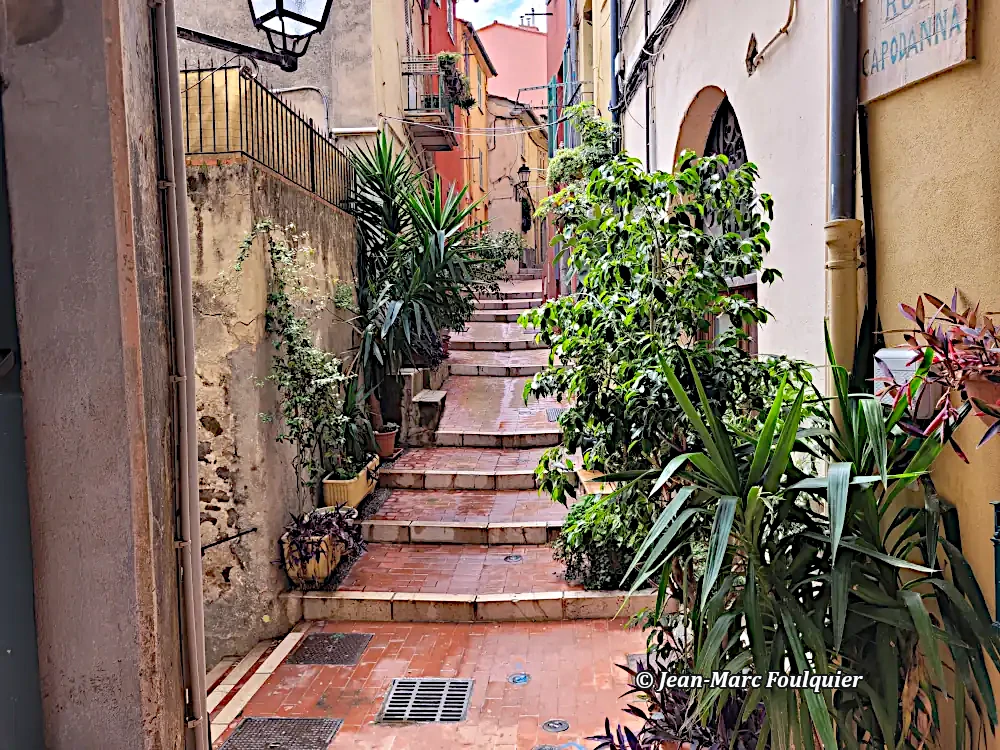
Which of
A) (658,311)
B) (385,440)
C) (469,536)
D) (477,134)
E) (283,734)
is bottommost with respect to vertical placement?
(283,734)

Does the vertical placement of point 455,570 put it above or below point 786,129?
below

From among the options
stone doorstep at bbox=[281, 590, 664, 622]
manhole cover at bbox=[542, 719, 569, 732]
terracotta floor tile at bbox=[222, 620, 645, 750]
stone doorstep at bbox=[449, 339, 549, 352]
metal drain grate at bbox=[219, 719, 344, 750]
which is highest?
stone doorstep at bbox=[449, 339, 549, 352]

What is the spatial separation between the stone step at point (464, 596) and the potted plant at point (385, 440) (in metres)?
2.39

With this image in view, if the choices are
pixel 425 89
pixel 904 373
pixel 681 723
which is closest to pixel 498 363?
pixel 425 89

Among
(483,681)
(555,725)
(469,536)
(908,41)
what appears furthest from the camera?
(469,536)

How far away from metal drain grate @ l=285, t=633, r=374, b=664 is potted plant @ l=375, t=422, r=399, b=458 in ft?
11.0

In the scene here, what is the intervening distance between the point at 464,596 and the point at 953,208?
461cm

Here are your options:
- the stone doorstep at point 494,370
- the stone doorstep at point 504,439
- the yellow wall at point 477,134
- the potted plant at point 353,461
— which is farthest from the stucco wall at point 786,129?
the yellow wall at point 477,134

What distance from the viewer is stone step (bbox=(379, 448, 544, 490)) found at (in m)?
8.53

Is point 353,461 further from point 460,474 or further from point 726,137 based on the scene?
point 726,137

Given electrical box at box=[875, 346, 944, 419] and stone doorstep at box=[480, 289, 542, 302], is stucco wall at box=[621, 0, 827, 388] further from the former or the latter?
stone doorstep at box=[480, 289, 542, 302]

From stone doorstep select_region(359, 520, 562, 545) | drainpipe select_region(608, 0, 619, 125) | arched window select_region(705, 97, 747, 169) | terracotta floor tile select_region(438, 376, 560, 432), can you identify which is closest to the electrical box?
arched window select_region(705, 97, 747, 169)

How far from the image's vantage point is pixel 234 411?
5.81 meters

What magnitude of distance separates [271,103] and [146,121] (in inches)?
163
